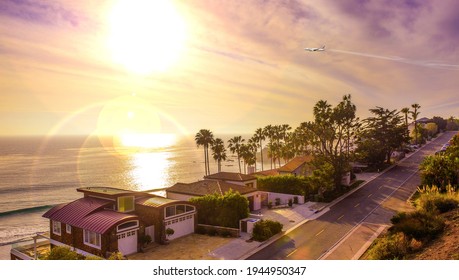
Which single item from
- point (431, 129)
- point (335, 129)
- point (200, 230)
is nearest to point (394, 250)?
point (200, 230)

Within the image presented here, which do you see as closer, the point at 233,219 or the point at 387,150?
the point at 233,219

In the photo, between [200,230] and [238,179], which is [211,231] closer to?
[200,230]

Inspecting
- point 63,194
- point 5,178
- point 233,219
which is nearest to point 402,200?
point 233,219

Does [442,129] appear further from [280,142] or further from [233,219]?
[233,219]

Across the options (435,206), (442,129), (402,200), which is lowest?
(402,200)

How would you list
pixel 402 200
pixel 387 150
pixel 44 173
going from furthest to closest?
1. pixel 44 173
2. pixel 387 150
3. pixel 402 200

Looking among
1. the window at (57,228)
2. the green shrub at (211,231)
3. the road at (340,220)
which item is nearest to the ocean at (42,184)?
the window at (57,228)
